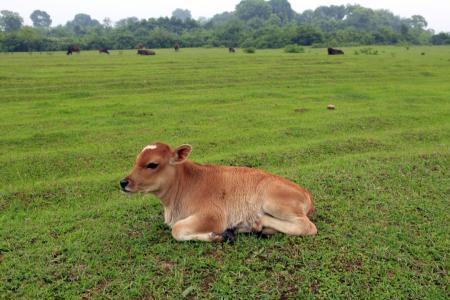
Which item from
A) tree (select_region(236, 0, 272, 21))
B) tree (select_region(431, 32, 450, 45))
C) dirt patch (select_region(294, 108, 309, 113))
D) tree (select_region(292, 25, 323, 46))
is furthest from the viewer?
tree (select_region(236, 0, 272, 21))

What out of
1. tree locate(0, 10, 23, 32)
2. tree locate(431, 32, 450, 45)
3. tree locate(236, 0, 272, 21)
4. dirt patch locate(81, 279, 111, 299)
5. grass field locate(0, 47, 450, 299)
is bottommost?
dirt patch locate(81, 279, 111, 299)

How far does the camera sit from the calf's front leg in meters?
4.92

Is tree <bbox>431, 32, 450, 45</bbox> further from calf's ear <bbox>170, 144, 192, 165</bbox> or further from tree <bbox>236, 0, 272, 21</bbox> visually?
calf's ear <bbox>170, 144, 192, 165</bbox>

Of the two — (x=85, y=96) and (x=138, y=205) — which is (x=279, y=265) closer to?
(x=138, y=205)

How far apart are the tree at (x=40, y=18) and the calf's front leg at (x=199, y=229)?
570ft

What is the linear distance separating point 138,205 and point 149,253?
1530 mm

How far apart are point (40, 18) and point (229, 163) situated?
A: 575 ft

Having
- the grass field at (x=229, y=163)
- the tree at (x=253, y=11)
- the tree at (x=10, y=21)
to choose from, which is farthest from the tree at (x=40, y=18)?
the grass field at (x=229, y=163)

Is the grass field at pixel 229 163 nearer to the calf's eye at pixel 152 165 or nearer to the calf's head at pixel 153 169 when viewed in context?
the calf's head at pixel 153 169

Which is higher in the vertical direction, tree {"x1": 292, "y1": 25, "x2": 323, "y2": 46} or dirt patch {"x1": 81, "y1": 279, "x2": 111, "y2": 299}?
tree {"x1": 292, "y1": 25, "x2": 323, "y2": 46}

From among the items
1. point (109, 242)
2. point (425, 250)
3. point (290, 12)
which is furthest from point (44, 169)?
point (290, 12)

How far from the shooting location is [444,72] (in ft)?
82.2

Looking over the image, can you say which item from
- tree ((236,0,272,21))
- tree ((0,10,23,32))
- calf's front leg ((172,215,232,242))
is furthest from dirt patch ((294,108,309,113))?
tree ((236,0,272,21))

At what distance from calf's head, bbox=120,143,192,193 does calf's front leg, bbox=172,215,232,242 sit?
0.52 metres
